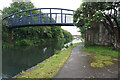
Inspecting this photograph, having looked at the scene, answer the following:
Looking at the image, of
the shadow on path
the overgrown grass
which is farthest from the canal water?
the shadow on path

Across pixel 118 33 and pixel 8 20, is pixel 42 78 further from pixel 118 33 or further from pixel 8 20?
pixel 8 20

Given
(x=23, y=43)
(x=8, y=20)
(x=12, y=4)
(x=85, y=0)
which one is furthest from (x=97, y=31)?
(x=12, y=4)

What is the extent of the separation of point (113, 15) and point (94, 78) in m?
8.04

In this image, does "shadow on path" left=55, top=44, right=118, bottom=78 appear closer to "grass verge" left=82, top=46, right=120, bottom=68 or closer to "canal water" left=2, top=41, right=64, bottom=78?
"grass verge" left=82, top=46, right=120, bottom=68

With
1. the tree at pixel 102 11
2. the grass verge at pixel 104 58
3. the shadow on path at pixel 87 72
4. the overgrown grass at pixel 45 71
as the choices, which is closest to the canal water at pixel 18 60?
the overgrown grass at pixel 45 71

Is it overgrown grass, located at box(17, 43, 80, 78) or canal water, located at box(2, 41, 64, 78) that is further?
canal water, located at box(2, 41, 64, 78)

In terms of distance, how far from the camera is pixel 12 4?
82.2ft

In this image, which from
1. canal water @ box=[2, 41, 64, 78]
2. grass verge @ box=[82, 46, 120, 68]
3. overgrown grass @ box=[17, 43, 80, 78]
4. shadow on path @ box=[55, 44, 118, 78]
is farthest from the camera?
canal water @ box=[2, 41, 64, 78]

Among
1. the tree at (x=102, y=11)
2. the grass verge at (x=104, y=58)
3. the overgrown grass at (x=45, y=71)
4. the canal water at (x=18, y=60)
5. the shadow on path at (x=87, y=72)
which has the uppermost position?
the tree at (x=102, y=11)

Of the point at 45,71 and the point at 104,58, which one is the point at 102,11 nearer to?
the point at 104,58

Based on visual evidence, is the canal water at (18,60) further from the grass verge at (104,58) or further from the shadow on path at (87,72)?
the grass verge at (104,58)

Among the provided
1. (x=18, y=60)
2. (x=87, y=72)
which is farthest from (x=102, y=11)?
(x=18, y=60)

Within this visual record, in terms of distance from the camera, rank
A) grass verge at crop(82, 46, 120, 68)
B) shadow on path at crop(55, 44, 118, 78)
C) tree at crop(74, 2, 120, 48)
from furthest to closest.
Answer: tree at crop(74, 2, 120, 48) < grass verge at crop(82, 46, 120, 68) < shadow on path at crop(55, 44, 118, 78)

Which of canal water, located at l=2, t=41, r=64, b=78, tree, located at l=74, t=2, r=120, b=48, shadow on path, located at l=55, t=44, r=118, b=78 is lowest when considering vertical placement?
canal water, located at l=2, t=41, r=64, b=78
